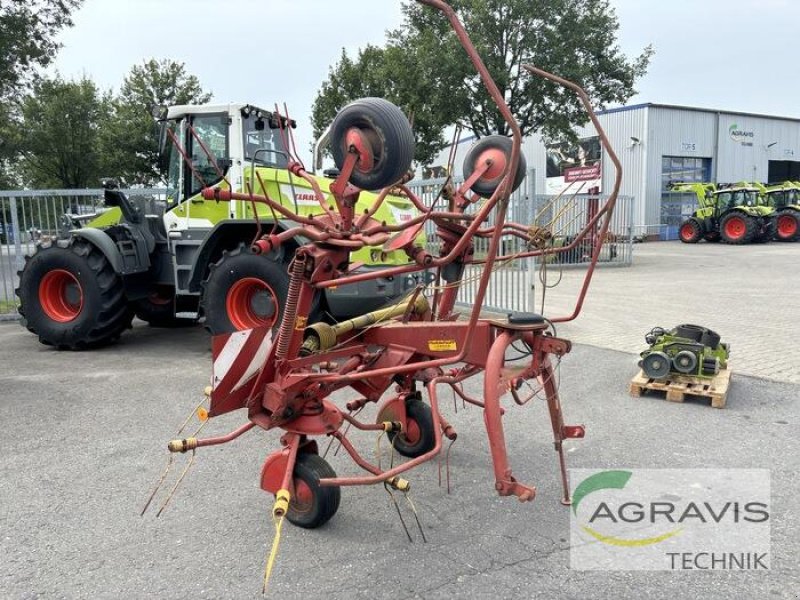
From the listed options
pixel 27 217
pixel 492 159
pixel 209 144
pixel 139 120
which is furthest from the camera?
pixel 139 120

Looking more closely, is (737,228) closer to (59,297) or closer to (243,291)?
(243,291)

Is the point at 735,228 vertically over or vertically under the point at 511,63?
under

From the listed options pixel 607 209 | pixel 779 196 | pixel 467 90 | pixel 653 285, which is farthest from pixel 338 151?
pixel 779 196

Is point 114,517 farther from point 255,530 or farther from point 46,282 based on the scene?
point 46,282

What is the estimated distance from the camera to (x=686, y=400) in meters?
5.35

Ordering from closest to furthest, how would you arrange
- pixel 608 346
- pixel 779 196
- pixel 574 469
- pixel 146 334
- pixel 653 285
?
pixel 574 469 < pixel 608 346 < pixel 146 334 < pixel 653 285 < pixel 779 196

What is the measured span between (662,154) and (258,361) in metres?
30.4

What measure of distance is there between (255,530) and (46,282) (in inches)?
236

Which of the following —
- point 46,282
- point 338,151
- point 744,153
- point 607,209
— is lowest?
point 46,282

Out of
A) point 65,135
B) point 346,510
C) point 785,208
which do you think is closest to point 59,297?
point 346,510

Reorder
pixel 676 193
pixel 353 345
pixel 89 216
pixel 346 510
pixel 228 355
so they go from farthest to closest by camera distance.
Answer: pixel 676 193 → pixel 89 216 → pixel 353 345 → pixel 346 510 → pixel 228 355

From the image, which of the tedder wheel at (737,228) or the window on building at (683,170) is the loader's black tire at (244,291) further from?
the window on building at (683,170)

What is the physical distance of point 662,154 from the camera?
29.6 meters

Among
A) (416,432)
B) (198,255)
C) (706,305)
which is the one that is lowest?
(706,305)
